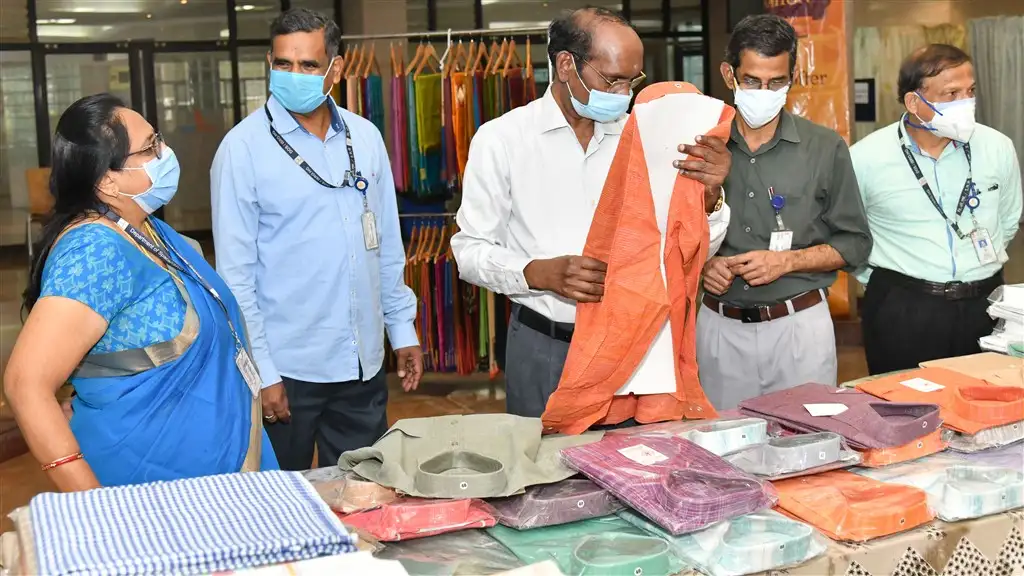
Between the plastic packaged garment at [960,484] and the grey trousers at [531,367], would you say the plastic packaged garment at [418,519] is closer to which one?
the plastic packaged garment at [960,484]

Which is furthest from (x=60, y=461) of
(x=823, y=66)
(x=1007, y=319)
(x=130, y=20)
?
(x=130, y=20)

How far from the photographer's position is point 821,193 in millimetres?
3355

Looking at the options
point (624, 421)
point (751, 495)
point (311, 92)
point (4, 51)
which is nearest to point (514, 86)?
point (311, 92)

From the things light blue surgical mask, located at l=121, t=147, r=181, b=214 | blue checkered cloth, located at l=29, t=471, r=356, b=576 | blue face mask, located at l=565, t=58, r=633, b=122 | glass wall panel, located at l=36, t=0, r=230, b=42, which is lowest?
blue checkered cloth, located at l=29, t=471, r=356, b=576

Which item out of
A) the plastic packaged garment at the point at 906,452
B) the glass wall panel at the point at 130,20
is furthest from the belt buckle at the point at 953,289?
the glass wall panel at the point at 130,20

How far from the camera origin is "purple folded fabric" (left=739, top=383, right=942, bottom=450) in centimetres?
225

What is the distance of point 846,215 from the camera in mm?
3320

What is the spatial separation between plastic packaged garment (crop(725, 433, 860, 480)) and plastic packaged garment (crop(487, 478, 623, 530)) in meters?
0.33

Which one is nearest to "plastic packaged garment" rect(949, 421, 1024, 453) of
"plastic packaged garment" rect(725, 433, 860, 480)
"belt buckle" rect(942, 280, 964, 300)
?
"plastic packaged garment" rect(725, 433, 860, 480)

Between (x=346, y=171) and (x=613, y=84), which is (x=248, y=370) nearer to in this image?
(x=346, y=171)

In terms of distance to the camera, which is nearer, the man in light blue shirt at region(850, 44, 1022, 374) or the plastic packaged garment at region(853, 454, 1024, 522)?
the plastic packaged garment at region(853, 454, 1024, 522)

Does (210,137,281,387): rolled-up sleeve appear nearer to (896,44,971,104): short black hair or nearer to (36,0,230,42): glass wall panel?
(896,44,971,104): short black hair

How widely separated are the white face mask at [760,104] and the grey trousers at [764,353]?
64 centimetres

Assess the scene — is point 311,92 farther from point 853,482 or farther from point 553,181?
point 853,482
